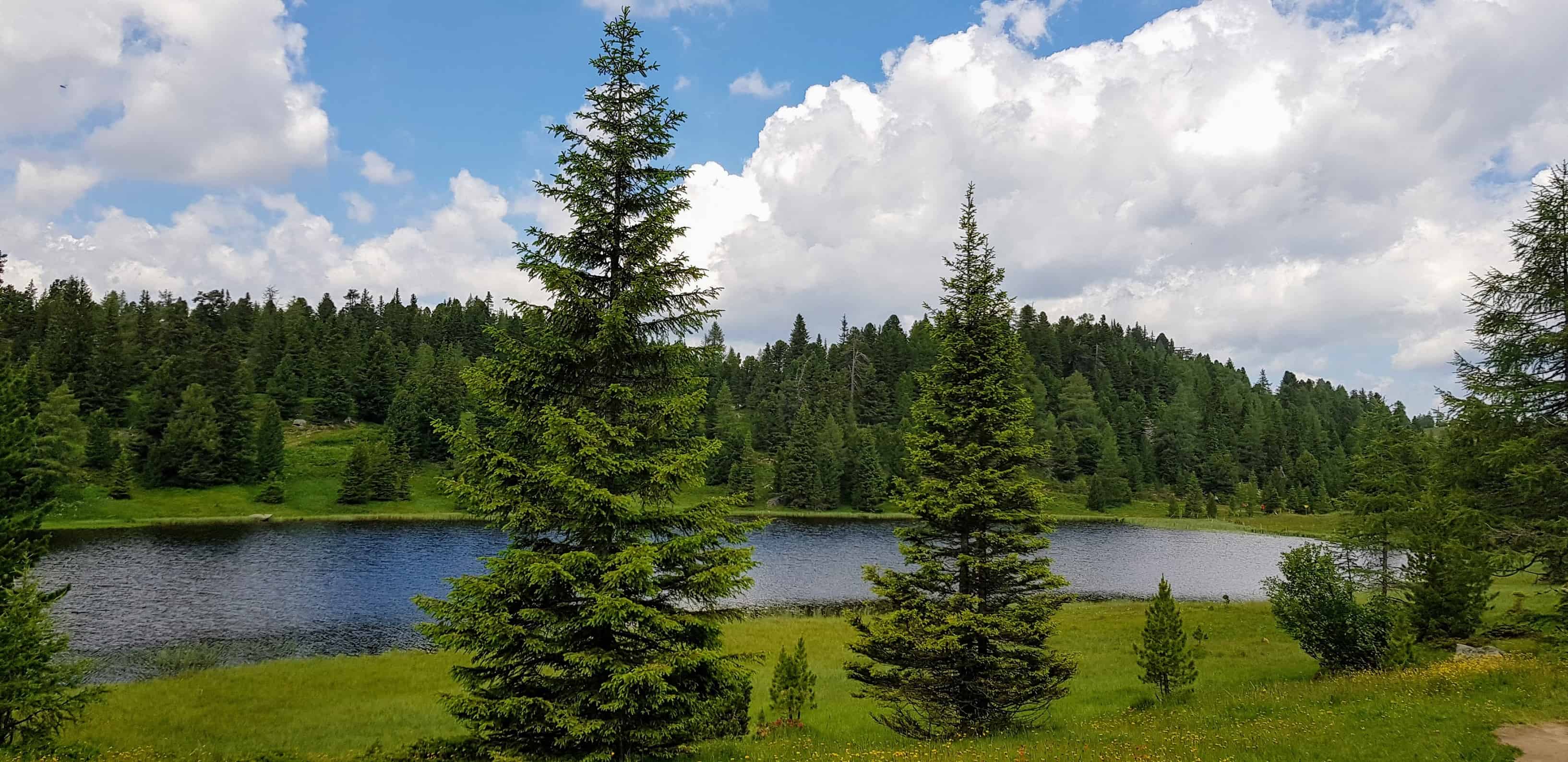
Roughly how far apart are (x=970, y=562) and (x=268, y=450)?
10883cm

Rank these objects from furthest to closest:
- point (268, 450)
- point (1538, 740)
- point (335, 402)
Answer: point (335, 402)
point (268, 450)
point (1538, 740)

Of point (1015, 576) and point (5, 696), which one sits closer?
point (5, 696)

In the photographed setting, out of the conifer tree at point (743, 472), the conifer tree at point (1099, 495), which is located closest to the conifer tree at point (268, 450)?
the conifer tree at point (743, 472)

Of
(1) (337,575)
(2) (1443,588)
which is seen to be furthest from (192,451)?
(2) (1443,588)

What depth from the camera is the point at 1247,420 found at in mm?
160125

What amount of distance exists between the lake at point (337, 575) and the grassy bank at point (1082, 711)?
6.38 meters

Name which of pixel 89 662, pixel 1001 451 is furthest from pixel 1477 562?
pixel 89 662

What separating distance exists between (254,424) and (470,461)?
112960 millimetres

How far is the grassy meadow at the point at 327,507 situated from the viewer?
262 feet

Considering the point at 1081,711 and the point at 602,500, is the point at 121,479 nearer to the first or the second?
the point at 602,500

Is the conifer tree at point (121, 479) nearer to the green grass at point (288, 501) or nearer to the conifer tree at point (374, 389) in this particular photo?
the green grass at point (288, 501)

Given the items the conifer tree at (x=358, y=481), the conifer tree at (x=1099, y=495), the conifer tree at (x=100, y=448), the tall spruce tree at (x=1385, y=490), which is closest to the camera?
the tall spruce tree at (x=1385, y=490)

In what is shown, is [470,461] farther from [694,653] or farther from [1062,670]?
[1062,670]

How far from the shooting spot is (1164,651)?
22.5 meters
